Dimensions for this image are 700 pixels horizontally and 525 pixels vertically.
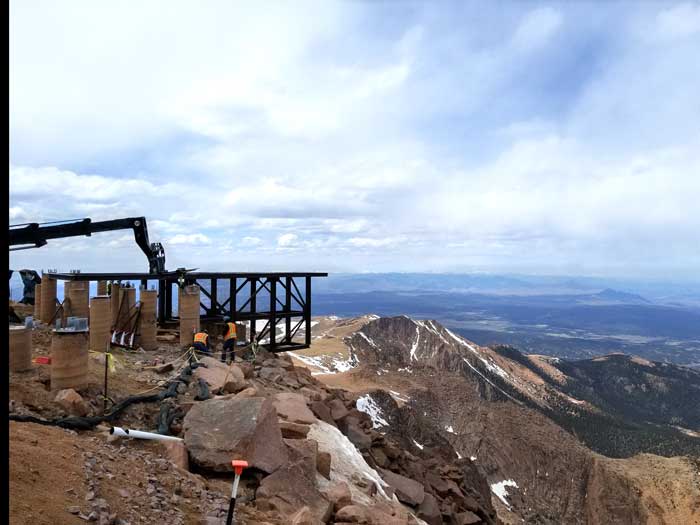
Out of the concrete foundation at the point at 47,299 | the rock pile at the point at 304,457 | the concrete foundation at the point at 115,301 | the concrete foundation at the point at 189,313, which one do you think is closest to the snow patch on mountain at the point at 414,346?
the concrete foundation at the point at 189,313

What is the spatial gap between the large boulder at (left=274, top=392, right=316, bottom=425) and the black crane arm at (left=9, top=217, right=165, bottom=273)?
11.0 meters

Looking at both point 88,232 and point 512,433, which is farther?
point 512,433

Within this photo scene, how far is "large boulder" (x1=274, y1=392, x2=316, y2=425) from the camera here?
35.0 ft

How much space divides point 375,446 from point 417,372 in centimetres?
3478

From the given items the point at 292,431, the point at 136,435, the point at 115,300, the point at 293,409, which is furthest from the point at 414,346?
the point at 136,435

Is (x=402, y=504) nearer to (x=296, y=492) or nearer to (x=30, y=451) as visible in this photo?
(x=296, y=492)

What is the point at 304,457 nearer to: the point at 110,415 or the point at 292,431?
the point at 292,431

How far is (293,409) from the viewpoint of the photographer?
1109 centimetres

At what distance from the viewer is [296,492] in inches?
287

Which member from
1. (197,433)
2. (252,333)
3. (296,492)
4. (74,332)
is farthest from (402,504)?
(252,333)

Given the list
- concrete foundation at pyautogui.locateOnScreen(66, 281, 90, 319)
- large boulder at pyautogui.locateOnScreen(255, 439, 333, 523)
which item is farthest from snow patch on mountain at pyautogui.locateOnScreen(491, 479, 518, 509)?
concrete foundation at pyautogui.locateOnScreen(66, 281, 90, 319)

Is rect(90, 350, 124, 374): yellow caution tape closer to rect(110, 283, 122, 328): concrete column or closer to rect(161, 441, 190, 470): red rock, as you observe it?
rect(161, 441, 190, 470): red rock

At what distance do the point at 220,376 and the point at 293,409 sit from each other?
207 centimetres

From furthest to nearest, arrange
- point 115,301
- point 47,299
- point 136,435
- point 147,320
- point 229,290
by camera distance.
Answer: point 229,290 < point 47,299 < point 115,301 < point 147,320 < point 136,435
